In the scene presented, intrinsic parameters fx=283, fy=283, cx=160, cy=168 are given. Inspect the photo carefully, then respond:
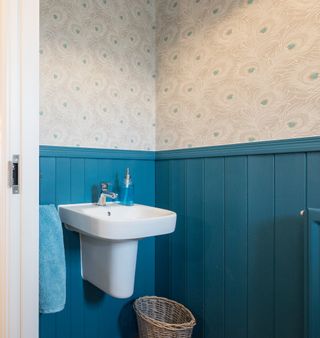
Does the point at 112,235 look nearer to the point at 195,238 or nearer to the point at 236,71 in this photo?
the point at 195,238

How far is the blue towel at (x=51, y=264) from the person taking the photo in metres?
1.09

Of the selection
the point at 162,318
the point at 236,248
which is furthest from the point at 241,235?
the point at 162,318

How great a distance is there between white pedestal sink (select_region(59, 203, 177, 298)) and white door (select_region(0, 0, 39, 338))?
357mm

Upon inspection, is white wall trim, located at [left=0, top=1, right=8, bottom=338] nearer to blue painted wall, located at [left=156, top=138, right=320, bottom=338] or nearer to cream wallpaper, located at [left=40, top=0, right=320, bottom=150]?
cream wallpaper, located at [left=40, top=0, right=320, bottom=150]

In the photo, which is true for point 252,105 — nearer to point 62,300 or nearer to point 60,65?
point 60,65

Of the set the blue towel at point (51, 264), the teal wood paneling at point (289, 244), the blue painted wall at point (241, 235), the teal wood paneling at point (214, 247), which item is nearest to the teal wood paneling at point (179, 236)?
the blue painted wall at point (241, 235)

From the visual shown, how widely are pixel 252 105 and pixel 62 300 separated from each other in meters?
1.14

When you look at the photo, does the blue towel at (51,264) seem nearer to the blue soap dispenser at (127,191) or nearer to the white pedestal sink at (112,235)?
the white pedestal sink at (112,235)

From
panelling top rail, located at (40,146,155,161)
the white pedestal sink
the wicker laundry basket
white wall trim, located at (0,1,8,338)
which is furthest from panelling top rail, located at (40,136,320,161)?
the wicker laundry basket

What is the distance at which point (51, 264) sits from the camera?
1.14m

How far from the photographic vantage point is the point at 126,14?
1.65 meters

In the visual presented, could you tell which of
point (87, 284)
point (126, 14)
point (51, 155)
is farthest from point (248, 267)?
point (126, 14)

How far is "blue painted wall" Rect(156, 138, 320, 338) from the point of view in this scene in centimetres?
107

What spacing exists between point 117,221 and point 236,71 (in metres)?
0.85
